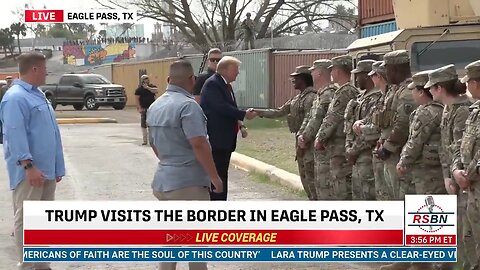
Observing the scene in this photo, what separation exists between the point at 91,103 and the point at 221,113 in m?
33.0

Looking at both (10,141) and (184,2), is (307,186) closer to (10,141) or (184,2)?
(10,141)

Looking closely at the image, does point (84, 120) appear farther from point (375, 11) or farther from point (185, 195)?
point (185, 195)

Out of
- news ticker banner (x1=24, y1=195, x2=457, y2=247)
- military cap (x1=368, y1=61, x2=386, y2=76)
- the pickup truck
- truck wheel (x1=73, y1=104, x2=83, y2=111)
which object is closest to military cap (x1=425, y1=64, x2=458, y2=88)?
news ticker banner (x1=24, y1=195, x2=457, y2=247)

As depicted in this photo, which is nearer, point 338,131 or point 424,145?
point 424,145

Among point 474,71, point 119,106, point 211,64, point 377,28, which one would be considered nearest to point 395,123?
point 474,71

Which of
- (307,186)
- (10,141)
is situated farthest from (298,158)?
(10,141)

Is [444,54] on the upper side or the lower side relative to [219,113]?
upper

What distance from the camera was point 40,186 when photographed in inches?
280

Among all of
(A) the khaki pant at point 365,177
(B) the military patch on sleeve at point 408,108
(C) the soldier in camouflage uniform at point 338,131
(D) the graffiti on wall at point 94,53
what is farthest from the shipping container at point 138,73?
(D) the graffiti on wall at point 94,53

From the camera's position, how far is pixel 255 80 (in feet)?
103

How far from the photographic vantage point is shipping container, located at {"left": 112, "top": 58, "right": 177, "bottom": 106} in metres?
42.0

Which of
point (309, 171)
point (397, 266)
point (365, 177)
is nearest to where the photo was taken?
point (397, 266)

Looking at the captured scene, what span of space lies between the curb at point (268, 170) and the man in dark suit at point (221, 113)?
3.71 m

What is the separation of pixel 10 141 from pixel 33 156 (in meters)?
0.21
